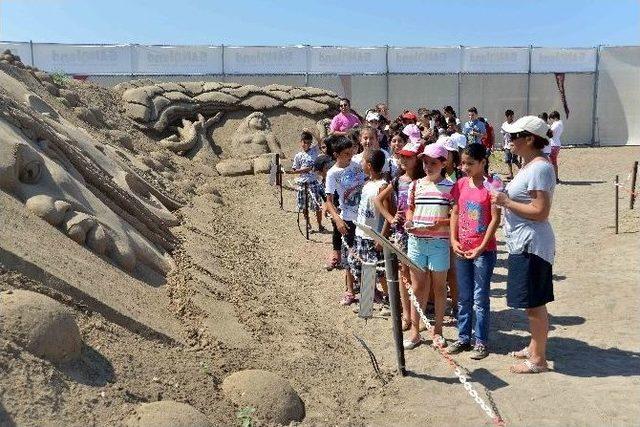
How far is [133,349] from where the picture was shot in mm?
3367

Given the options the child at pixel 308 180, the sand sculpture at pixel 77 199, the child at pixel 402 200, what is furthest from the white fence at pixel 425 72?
the child at pixel 402 200

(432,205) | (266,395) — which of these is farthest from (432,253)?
(266,395)

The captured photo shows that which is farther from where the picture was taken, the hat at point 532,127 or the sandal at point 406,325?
the sandal at point 406,325

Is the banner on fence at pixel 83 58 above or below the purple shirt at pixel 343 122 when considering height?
Result: above

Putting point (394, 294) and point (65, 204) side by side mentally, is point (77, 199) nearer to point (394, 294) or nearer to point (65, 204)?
point (65, 204)

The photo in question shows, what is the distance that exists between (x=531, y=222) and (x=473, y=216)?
0.44 meters

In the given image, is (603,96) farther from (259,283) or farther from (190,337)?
(190,337)

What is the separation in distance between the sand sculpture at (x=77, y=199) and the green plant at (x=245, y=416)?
1718 millimetres

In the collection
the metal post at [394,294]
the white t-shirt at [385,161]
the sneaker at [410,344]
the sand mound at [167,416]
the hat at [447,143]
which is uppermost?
the hat at [447,143]

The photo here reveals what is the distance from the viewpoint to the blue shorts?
14.3 feet

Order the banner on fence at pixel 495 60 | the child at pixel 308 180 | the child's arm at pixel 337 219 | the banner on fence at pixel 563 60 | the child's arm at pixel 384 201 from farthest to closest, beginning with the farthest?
the banner on fence at pixel 563 60 → the banner on fence at pixel 495 60 → the child at pixel 308 180 → the child's arm at pixel 337 219 → the child's arm at pixel 384 201

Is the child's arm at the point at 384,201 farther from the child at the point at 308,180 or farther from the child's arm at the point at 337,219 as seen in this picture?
the child at the point at 308,180

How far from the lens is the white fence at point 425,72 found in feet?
50.8

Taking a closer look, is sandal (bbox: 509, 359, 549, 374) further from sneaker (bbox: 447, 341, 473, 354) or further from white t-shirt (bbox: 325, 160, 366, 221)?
white t-shirt (bbox: 325, 160, 366, 221)
